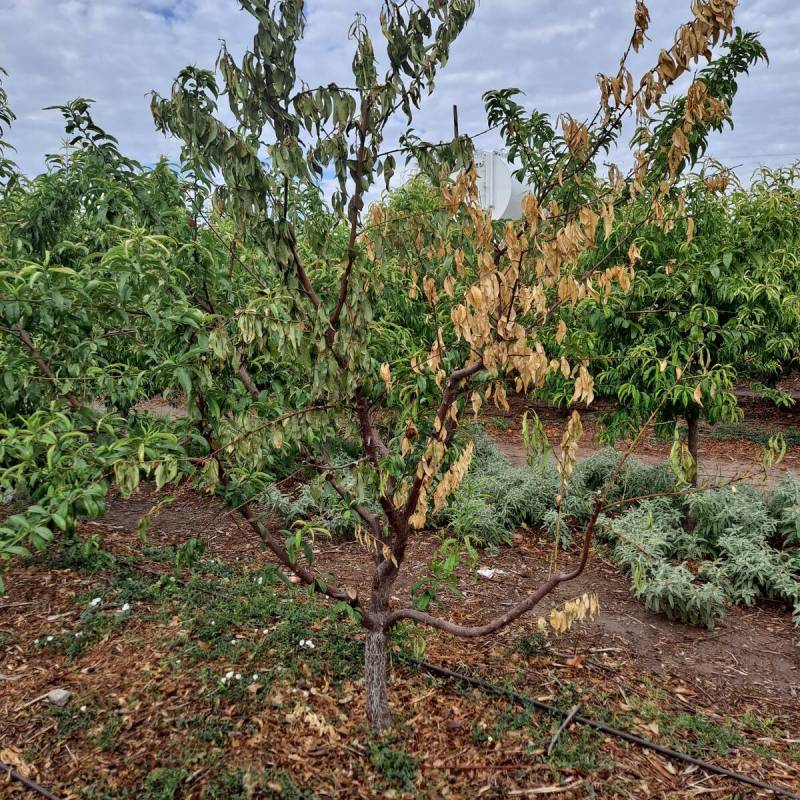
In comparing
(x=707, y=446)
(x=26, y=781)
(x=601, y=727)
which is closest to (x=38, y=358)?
(x=26, y=781)

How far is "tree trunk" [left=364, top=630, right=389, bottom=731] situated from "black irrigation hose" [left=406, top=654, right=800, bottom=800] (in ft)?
1.40

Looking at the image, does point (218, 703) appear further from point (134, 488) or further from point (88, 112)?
point (88, 112)

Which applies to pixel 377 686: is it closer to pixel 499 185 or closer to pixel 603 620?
pixel 603 620

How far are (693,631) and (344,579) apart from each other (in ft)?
7.47

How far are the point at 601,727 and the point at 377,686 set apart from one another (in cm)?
100

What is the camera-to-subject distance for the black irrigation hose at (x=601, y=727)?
2.44 metres

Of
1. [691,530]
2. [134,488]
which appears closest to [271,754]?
[134,488]

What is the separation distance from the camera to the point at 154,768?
7.97ft

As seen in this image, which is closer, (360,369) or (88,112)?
(360,369)

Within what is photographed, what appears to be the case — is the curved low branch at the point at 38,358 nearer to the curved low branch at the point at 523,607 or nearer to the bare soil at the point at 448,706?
the bare soil at the point at 448,706

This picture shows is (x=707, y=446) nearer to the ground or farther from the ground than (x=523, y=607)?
nearer to the ground

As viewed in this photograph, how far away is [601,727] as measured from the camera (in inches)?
106

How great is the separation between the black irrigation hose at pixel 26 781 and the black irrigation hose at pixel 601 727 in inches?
62.2

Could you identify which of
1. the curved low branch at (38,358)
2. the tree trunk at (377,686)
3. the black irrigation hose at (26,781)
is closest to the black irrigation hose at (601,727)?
the tree trunk at (377,686)
